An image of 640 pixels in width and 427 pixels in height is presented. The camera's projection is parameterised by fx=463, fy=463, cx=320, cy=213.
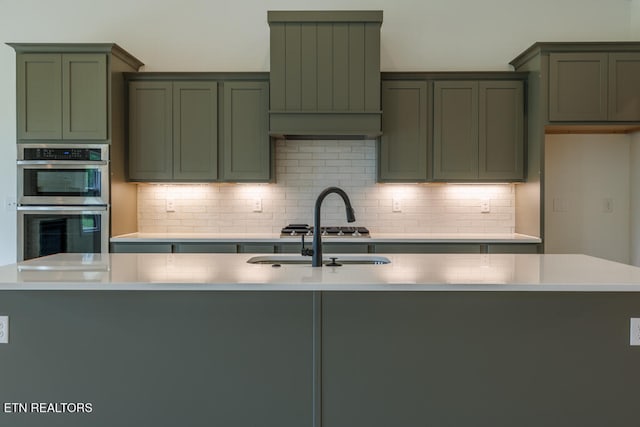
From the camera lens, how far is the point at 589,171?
173 inches

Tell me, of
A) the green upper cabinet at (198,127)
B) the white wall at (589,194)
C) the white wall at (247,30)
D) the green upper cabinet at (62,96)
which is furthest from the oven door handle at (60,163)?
the white wall at (589,194)

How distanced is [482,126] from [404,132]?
0.69 metres

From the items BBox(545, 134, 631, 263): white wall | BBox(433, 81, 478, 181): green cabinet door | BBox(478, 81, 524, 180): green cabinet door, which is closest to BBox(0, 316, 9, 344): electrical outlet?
BBox(433, 81, 478, 181): green cabinet door

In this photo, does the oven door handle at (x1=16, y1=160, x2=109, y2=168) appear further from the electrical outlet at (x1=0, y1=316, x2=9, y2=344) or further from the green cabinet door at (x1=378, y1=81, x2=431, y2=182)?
the green cabinet door at (x1=378, y1=81, x2=431, y2=182)

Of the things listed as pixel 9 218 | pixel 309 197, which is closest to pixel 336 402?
pixel 309 197

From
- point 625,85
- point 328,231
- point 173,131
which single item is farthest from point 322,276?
point 625,85

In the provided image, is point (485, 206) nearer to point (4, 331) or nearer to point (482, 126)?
point (482, 126)

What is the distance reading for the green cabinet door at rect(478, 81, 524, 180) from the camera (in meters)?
4.07

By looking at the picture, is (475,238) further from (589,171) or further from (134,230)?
(134,230)

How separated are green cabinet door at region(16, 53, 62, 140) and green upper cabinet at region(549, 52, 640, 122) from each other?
4112 mm

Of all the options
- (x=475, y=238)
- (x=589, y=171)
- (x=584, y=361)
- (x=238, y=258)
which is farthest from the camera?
(x=589, y=171)

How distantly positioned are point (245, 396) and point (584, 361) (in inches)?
52.1

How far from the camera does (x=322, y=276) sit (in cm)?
183

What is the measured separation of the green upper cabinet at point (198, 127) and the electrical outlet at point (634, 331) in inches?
117
